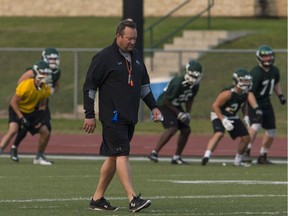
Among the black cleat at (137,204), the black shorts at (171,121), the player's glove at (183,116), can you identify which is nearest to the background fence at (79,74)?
the black shorts at (171,121)

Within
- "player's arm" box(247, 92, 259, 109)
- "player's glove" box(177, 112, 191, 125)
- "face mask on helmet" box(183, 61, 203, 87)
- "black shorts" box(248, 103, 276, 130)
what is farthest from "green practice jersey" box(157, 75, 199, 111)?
"black shorts" box(248, 103, 276, 130)

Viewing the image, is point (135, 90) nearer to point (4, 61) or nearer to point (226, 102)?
point (226, 102)

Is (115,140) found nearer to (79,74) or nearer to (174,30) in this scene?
(79,74)

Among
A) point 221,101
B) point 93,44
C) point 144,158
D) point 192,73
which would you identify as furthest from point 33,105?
point 93,44

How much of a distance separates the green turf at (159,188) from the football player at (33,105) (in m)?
0.54

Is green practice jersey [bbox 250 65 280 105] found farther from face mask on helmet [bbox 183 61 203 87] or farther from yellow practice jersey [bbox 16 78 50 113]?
yellow practice jersey [bbox 16 78 50 113]

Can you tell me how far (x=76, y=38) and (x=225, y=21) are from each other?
197 inches

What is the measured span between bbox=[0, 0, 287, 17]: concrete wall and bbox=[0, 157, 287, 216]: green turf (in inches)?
864

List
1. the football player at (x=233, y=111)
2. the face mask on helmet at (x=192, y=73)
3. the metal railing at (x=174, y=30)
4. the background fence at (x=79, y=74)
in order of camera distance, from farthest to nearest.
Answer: the metal railing at (x=174, y=30), the background fence at (x=79, y=74), the face mask on helmet at (x=192, y=73), the football player at (x=233, y=111)

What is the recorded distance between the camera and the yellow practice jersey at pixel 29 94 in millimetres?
18922

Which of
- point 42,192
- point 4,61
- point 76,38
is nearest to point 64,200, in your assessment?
point 42,192

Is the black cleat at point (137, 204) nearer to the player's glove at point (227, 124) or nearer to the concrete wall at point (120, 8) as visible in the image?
the player's glove at point (227, 124)

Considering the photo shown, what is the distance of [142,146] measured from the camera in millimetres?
23875

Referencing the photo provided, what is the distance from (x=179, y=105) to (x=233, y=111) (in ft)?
3.36
